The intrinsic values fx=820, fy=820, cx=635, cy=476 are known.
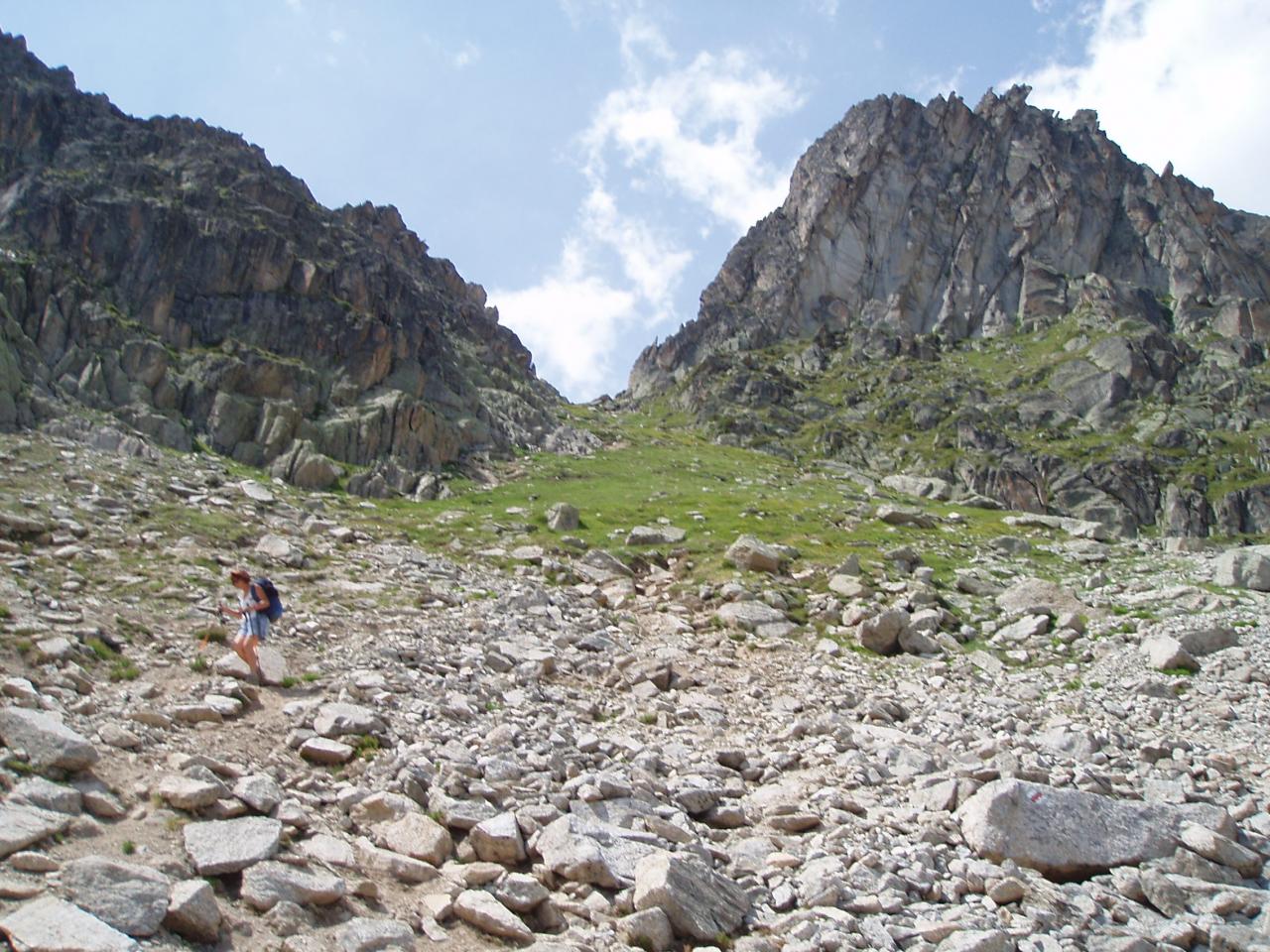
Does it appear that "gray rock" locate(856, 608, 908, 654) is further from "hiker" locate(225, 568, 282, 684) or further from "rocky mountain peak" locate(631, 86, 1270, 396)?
"rocky mountain peak" locate(631, 86, 1270, 396)

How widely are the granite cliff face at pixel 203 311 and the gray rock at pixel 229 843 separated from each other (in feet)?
113

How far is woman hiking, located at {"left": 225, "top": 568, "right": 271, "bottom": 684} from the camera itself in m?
15.3

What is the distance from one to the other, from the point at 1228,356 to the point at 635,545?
142 m

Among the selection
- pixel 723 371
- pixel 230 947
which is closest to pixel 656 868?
pixel 230 947

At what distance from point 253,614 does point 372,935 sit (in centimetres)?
968

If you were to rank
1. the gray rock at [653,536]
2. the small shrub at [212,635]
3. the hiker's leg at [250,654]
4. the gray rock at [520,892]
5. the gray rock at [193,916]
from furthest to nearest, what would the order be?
1. the gray rock at [653,536]
2. the small shrub at [212,635]
3. the hiker's leg at [250,654]
4. the gray rock at [520,892]
5. the gray rock at [193,916]

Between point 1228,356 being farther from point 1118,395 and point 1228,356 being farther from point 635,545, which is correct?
point 635,545

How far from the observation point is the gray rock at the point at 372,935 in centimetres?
806

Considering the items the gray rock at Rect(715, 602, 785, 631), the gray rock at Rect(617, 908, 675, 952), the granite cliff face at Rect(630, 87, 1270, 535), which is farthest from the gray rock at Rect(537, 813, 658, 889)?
the granite cliff face at Rect(630, 87, 1270, 535)

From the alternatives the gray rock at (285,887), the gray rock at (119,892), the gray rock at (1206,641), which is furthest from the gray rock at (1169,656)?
the gray rock at (119,892)

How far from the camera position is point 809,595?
28094mm

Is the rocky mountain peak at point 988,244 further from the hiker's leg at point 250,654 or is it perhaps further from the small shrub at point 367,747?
the small shrub at point 367,747

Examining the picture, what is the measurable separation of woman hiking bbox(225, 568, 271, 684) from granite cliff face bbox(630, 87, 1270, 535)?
98.5 m

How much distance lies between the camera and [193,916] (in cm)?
753
